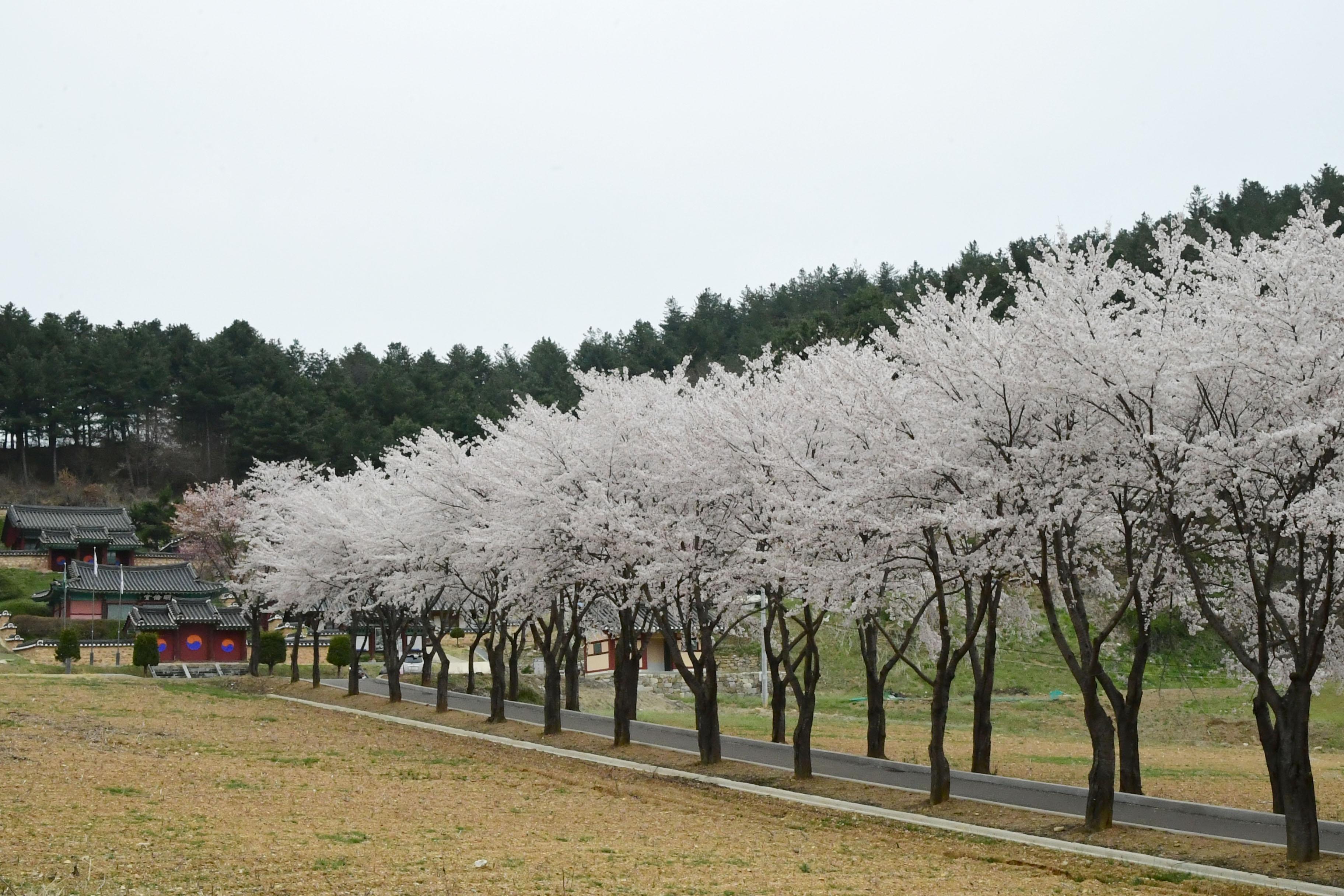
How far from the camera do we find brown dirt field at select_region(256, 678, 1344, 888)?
47.1 ft

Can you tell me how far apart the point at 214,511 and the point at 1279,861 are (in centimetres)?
6309

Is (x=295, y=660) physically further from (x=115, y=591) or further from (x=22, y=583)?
(x=22, y=583)

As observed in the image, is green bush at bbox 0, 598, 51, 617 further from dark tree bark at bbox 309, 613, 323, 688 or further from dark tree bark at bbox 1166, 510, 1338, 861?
dark tree bark at bbox 1166, 510, 1338, 861

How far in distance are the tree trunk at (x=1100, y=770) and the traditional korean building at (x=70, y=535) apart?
242 ft

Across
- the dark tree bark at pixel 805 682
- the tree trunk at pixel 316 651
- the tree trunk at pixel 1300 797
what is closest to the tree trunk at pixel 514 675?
the tree trunk at pixel 316 651

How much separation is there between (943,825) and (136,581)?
5973cm

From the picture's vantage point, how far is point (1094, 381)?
15516 millimetres

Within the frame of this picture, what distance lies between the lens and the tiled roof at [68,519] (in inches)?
3152

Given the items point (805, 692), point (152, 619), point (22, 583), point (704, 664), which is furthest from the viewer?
point (22, 583)

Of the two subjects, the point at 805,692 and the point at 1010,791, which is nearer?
the point at 1010,791

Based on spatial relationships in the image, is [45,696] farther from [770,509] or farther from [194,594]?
[194,594]

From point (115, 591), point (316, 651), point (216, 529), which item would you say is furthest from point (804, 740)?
point (115, 591)

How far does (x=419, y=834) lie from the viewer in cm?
1438

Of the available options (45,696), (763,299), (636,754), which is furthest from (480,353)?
(636,754)
